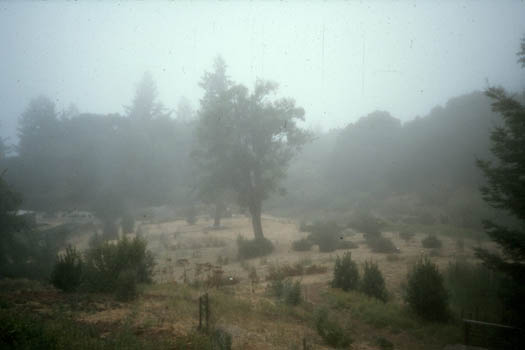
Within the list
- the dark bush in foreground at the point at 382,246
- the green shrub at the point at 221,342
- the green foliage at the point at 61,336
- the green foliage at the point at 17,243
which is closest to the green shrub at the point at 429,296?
the green shrub at the point at 221,342

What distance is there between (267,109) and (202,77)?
11631 millimetres

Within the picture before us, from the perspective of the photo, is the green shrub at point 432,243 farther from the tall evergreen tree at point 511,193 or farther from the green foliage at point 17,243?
the green foliage at point 17,243

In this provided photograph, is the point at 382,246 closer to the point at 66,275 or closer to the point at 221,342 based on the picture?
the point at 221,342

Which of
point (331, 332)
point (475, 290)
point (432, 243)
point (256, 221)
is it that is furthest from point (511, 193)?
point (256, 221)

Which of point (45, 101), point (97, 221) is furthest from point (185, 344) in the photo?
point (45, 101)

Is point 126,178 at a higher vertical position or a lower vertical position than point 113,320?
higher

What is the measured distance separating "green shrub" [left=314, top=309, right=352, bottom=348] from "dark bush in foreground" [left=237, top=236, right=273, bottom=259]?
1137cm

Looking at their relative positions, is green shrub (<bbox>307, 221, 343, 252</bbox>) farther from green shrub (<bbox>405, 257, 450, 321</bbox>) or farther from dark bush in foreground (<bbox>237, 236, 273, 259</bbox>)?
green shrub (<bbox>405, 257, 450, 321</bbox>)

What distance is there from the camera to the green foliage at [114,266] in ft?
29.4

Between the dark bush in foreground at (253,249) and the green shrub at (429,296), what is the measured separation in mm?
11263

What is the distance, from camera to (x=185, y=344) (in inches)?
216

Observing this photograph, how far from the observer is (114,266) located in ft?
31.8

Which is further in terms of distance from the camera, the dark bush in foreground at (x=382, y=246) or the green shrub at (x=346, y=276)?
the dark bush in foreground at (x=382, y=246)

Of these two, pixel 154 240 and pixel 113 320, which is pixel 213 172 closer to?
pixel 154 240
